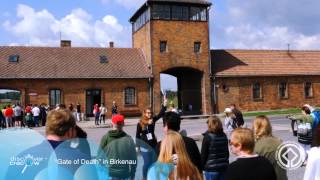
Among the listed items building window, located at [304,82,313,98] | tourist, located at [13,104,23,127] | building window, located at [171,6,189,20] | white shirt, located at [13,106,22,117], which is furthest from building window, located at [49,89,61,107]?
building window, located at [304,82,313,98]

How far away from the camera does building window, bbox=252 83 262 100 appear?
39781mm

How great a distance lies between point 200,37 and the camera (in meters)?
37.9

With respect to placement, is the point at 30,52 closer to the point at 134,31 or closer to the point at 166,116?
the point at 134,31

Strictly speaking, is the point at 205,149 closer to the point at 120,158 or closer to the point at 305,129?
the point at 120,158

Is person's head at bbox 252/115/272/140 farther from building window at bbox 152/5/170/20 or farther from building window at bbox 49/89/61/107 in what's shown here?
building window at bbox 152/5/170/20

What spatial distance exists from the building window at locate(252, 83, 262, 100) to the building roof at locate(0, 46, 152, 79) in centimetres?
1015

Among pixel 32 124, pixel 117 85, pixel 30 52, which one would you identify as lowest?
pixel 32 124

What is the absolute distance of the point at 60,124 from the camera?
12.9 feet

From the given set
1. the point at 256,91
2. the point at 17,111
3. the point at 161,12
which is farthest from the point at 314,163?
the point at 256,91

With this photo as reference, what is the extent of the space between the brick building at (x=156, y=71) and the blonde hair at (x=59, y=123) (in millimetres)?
30684

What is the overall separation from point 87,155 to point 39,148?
382 millimetres

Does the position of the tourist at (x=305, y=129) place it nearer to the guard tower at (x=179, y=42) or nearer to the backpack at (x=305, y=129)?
the backpack at (x=305, y=129)

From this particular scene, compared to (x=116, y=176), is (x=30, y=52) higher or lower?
higher

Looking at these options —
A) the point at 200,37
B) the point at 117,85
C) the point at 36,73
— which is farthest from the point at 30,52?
the point at 200,37
